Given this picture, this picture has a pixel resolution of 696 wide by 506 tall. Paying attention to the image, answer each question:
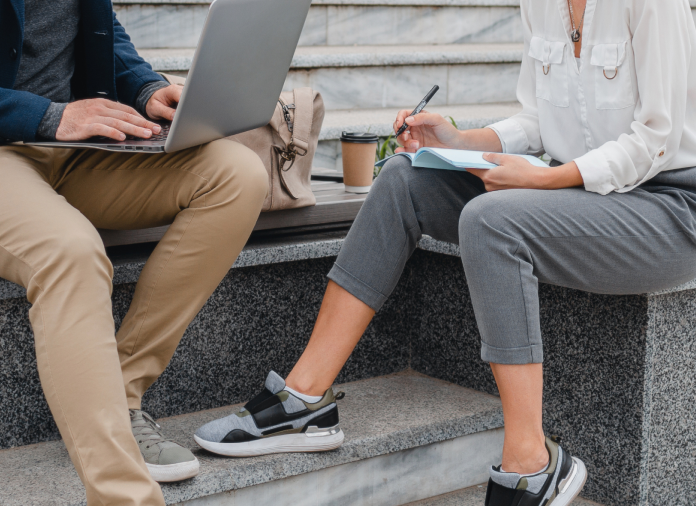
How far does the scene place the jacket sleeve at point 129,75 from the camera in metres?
1.89

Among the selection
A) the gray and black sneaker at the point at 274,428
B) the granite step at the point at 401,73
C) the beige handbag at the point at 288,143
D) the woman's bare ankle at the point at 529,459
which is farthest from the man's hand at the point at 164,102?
the granite step at the point at 401,73

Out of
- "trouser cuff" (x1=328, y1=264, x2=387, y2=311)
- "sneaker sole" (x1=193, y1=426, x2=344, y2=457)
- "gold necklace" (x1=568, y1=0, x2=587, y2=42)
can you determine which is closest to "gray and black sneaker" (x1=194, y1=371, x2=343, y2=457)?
"sneaker sole" (x1=193, y1=426, x2=344, y2=457)

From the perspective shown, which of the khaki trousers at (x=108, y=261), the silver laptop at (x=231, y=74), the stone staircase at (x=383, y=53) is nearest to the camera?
the khaki trousers at (x=108, y=261)

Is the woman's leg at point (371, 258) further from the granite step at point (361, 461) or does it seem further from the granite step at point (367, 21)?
the granite step at point (367, 21)

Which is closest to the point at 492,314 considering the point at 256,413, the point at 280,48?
the point at 256,413

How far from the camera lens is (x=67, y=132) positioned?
5.05ft

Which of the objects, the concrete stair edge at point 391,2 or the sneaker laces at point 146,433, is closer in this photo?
the sneaker laces at point 146,433

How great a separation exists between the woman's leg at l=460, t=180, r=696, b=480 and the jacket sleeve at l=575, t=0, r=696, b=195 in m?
0.05

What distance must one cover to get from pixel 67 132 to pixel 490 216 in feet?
2.53

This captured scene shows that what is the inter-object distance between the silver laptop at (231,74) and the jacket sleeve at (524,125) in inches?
20.5

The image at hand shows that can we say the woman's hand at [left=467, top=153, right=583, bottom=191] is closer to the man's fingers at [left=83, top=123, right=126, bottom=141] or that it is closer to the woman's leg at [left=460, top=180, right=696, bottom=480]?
the woman's leg at [left=460, top=180, right=696, bottom=480]

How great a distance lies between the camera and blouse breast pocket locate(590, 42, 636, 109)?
1.61 m

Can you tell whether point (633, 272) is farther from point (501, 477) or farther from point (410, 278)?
point (410, 278)

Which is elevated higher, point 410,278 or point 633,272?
point 633,272
